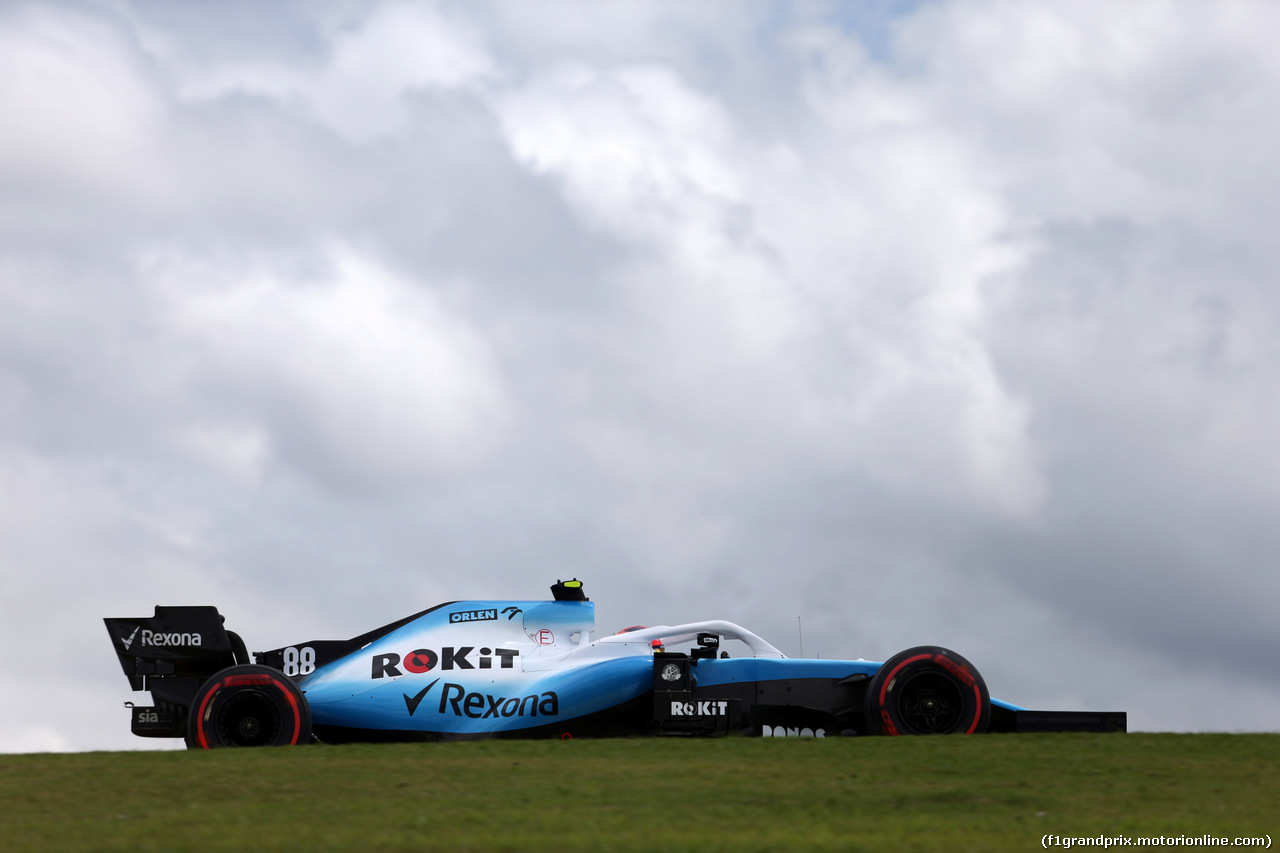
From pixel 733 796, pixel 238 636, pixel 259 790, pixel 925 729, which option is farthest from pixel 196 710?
pixel 925 729

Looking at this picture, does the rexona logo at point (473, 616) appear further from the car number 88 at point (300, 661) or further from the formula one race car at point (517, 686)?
the car number 88 at point (300, 661)

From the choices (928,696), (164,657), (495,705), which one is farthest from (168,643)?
(928,696)

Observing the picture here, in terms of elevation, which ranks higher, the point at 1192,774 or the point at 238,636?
the point at 238,636

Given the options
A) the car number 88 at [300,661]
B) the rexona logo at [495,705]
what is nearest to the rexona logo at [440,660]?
the rexona logo at [495,705]

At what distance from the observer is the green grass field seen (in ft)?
26.8

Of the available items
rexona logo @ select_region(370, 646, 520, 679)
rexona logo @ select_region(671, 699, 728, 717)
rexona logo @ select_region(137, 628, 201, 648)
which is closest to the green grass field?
rexona logo @ select_region(671, 699, 728, 717)

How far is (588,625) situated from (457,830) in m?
6.12

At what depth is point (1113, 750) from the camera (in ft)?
38.2

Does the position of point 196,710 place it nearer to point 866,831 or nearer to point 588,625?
point 588,625

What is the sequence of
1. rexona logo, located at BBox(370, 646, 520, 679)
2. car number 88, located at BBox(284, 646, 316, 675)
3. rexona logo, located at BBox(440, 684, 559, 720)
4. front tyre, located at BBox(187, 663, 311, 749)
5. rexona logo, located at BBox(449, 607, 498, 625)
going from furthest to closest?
rexona logo, located at BBox(449, 607, 498, 625), car number 88, located at BBox(284, 646, 316, 675), rexona logo, located at BBox(370, 646, 520, 679), rexona logo, located at BBox(440, 684, 559, 720), front tyre, located at BBox(187, 663, 311, 749)

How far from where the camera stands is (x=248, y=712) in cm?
1293

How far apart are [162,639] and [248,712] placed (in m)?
1.60

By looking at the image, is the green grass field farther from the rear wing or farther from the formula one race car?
the rear wing

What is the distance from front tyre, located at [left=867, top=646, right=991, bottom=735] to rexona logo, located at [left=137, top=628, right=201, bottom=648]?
23.3 ft
